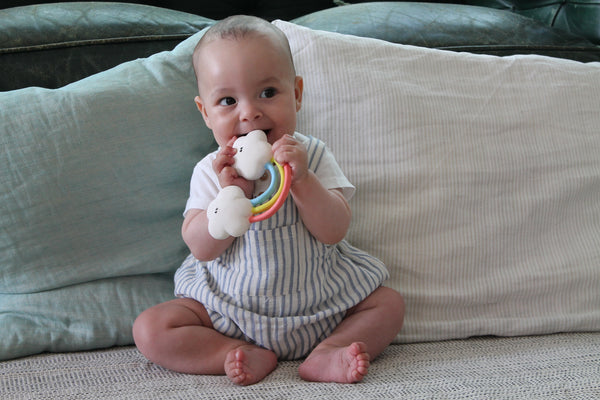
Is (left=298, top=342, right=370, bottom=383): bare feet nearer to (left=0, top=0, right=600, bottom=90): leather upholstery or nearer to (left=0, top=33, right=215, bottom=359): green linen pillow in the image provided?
(left=0, top=33, right=215, bottom=359): green linen pillow

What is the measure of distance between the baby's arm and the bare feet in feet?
0.61

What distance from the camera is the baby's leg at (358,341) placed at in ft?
2.84

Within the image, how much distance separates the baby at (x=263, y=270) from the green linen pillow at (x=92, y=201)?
0.40ft

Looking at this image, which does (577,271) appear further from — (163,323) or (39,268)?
(39,268)

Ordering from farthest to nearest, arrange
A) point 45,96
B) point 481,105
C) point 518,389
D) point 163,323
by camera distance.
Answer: point 481,105 → point 45,96 → point 163,323 → point 518,389

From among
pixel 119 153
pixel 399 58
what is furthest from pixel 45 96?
pixel 399 58

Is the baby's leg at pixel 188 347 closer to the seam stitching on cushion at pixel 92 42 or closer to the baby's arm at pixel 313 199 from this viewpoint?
the baby's arm at pixel 313 199

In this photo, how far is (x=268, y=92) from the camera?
0.96 metres

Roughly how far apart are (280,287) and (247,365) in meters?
0.14

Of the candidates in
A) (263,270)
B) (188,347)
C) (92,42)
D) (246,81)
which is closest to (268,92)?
(246,81)

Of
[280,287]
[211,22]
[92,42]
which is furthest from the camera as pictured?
[211,22]

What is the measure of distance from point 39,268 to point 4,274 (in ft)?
0.19

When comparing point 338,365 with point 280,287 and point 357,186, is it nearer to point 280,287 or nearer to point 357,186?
point 280,287

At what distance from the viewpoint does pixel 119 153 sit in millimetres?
1097
